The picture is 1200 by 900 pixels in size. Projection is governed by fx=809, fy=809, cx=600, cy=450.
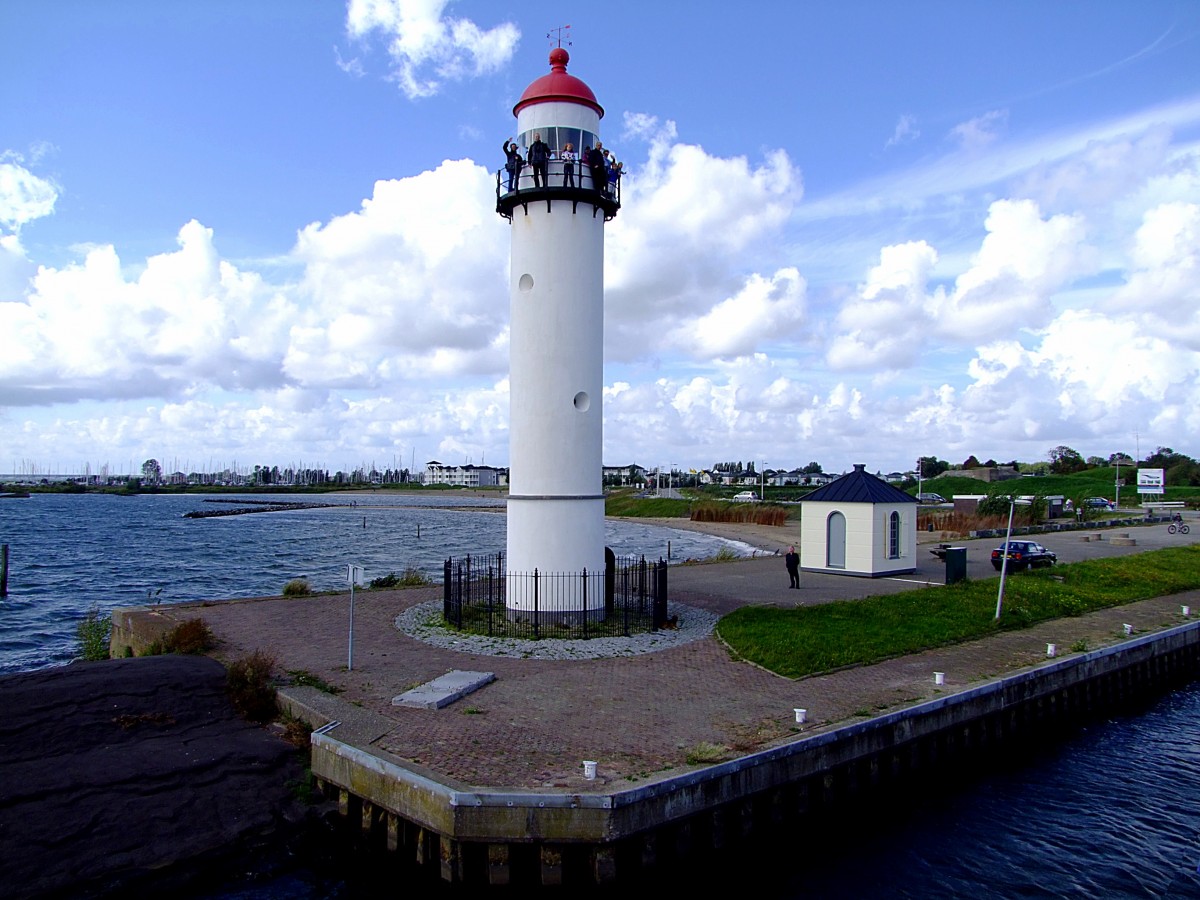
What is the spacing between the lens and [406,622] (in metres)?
18.9

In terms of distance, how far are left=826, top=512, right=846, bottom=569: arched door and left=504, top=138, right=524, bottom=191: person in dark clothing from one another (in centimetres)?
1637

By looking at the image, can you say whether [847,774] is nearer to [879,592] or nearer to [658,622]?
[658,622]

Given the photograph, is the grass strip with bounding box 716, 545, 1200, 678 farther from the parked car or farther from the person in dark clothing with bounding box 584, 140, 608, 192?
the person in dark clothing with bounding box 584, 140, 608, 192

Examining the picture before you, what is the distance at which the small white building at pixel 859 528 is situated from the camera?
27484 mm

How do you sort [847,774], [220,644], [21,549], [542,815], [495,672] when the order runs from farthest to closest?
[21,549], [220,644], [495,672], [847,774], [542,815]

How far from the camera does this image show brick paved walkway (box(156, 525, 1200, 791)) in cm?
1014

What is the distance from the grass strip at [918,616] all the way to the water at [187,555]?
735 inches

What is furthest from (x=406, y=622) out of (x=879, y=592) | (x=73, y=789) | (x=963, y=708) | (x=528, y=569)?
(x=879, y=592)

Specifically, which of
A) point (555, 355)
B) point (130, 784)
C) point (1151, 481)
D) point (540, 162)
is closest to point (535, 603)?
point (555, 355)

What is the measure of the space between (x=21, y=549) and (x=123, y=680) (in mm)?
58047

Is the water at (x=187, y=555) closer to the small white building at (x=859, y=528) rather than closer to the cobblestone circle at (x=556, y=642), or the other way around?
the cobblestone circle at (x=556, y=642)

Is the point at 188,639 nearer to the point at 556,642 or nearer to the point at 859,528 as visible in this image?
the point at 556,642

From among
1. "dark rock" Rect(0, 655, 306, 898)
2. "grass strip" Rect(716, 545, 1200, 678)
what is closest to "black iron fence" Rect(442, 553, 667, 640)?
"grass strip" Rect(716, 545, 1200, 678)

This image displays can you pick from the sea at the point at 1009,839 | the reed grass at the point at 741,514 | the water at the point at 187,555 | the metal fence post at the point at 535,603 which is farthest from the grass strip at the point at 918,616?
the reed grass at the point at 741,514
